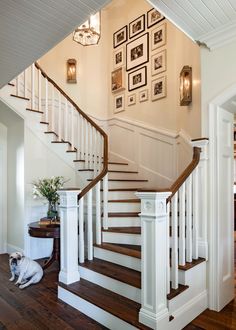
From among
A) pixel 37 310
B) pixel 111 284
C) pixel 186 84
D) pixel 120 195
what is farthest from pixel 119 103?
pixel 37 310

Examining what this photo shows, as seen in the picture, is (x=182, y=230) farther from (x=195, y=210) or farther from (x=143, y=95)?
(x=143, y=95)

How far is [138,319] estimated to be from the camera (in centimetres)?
208

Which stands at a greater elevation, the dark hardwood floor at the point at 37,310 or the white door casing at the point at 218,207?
the white door casing at the point at 218,207

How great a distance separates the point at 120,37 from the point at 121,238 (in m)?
4.19

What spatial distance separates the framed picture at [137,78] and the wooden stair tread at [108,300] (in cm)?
353

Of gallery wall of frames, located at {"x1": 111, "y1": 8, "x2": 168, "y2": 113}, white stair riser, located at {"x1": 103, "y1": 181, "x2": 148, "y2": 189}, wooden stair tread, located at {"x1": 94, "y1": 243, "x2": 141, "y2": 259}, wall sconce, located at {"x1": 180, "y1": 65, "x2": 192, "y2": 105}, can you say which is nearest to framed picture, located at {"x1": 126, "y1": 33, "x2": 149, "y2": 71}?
gallery wall of frames, located at {"x1": 111, "y1": 8, "x2": 168, "y2": 113}

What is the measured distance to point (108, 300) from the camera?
2.40m

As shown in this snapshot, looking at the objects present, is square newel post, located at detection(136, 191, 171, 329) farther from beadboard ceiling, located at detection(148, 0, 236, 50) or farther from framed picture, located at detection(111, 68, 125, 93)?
framed picture, located at detection(111, 68, 125, 93)

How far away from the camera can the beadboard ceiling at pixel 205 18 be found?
6.88 feet

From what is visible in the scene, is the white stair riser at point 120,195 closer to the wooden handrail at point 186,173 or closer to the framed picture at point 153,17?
the wooden handrail at point 186,173

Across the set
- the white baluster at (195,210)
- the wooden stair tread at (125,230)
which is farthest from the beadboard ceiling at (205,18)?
the wooden stair tread at (125,230)

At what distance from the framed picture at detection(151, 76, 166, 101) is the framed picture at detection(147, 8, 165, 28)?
1036 mm

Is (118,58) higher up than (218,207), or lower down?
higher up

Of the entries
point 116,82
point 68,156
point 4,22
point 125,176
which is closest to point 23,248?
point 68,156
